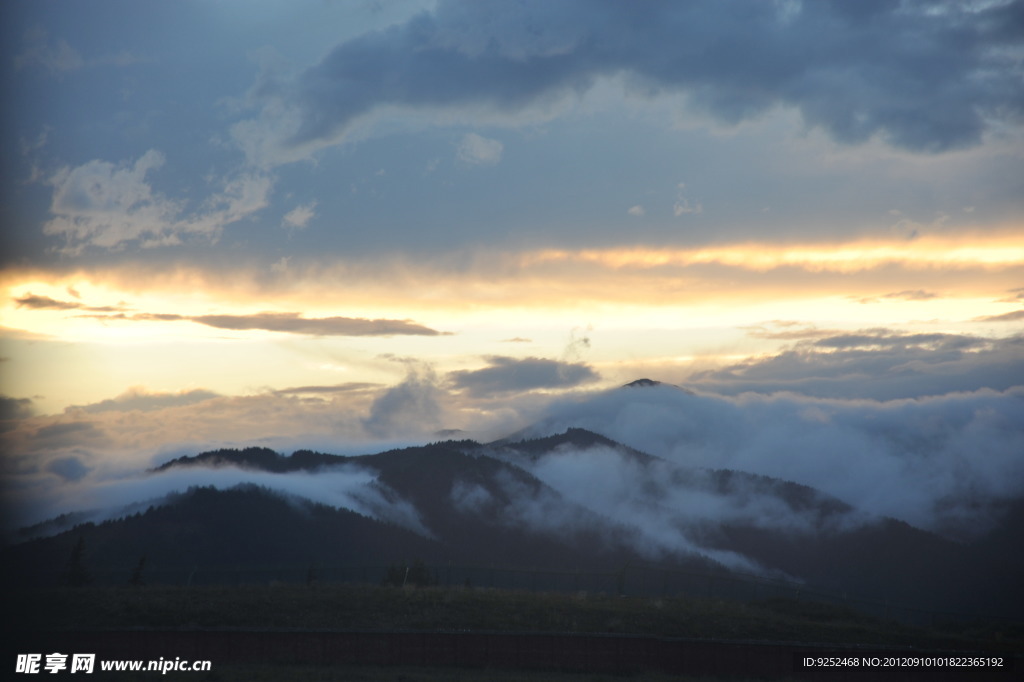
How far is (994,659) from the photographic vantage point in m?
49.1

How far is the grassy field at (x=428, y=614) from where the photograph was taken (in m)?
54.3

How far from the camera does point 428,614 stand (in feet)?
186

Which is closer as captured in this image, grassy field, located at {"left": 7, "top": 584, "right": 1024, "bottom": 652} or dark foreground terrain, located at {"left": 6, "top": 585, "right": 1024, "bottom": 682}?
dark foreground terrain, located at {"left": 6, "top": 585, "right": 1024, "bottom": 682}

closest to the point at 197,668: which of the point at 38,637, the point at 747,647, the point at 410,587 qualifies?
the point at 38,637

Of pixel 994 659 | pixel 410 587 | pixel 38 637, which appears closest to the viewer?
pixel 38 637

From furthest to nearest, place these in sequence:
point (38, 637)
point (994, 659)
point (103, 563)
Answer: point (103, 563) → point (994, 659) → point (38, 637)

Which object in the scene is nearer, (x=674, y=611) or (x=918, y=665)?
(x=918, y=665)

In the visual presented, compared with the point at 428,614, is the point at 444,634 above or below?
above

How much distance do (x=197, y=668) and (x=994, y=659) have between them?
41.9 m

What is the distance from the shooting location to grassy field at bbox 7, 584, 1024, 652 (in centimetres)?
5434

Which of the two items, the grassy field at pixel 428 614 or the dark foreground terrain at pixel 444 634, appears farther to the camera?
the grassy field at pixel 428 614

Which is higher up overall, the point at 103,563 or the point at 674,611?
the point at 674,611

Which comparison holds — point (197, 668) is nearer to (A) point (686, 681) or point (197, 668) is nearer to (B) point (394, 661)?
(B) point (394, 661)

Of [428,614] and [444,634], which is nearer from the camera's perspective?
[444,634]
